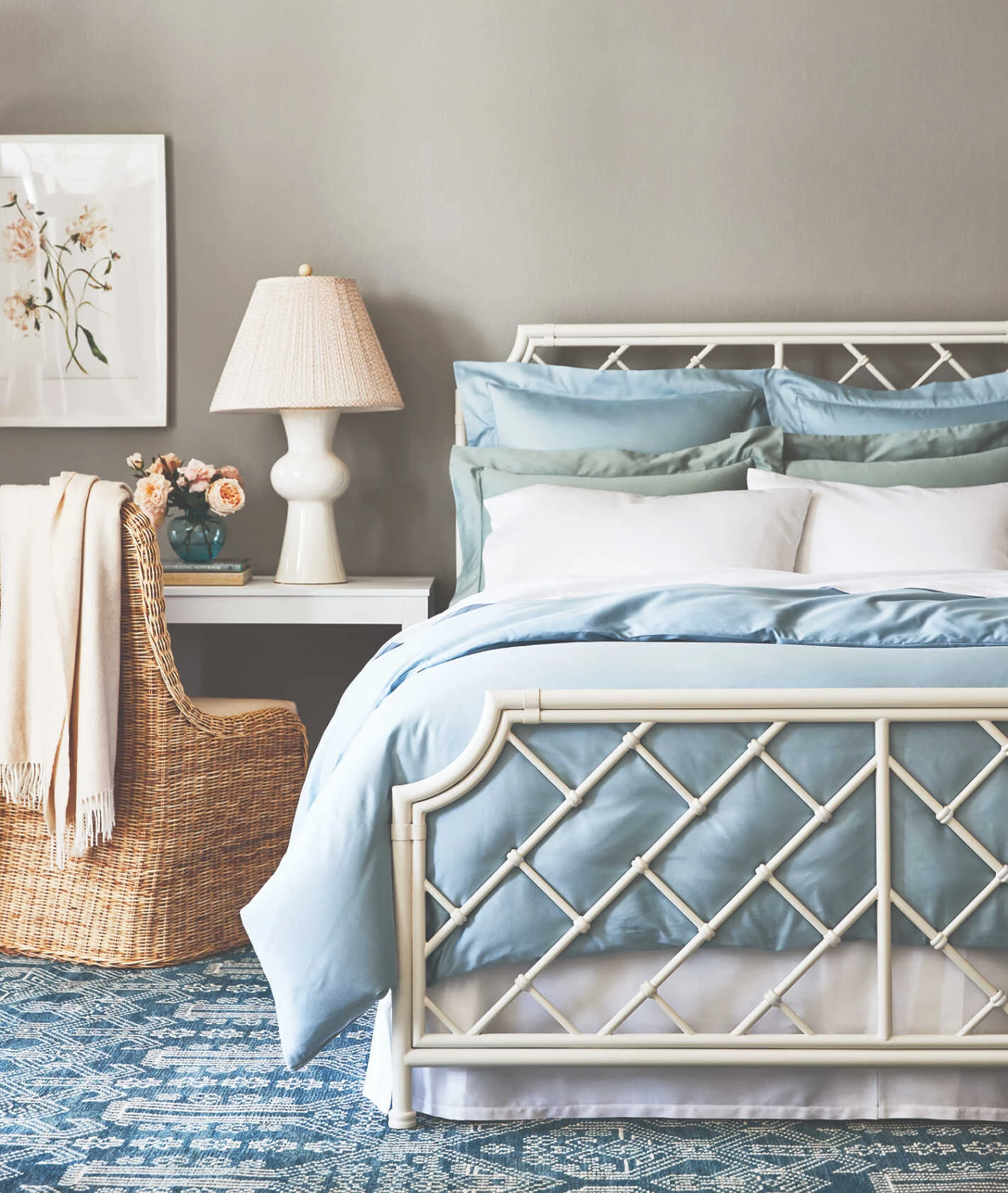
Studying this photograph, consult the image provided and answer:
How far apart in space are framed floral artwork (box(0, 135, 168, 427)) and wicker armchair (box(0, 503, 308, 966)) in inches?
49.7

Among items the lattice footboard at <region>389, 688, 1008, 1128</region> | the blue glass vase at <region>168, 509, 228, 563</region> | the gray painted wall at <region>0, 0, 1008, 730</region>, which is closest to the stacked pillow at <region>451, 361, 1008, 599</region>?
the gray painted wall at <region>0, 0, 1008, 730</region>

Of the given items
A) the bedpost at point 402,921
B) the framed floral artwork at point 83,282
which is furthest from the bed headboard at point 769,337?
the bedpost at point 402,921

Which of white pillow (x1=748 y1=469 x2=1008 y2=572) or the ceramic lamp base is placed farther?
the ceramic lamp base

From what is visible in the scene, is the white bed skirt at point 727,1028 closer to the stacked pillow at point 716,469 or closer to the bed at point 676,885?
the bed at point 676,885

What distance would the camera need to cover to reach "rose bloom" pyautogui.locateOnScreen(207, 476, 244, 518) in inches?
126

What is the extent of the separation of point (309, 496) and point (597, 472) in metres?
0.78

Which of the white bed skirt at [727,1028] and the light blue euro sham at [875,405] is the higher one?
the light blue euro sham at [875,405]

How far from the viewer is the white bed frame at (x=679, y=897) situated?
1.71m

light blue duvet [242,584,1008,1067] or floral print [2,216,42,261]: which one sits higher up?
floral print [2,216,42,261]

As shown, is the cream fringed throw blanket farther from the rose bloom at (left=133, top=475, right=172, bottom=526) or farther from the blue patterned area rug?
the rose bloom at (left=133, top=475, right=172, bottom=526)

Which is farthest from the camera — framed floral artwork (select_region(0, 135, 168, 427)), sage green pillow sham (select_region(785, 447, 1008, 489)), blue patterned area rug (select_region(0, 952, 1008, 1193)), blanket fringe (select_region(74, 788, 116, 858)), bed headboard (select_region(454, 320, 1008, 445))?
framed floral artwork (select_region(0, 135, 168, 427))

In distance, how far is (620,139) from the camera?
346cm

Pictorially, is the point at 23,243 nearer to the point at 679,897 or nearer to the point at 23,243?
the point at 23,243

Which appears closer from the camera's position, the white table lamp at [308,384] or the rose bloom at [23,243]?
the white table lamp at [308,384]
